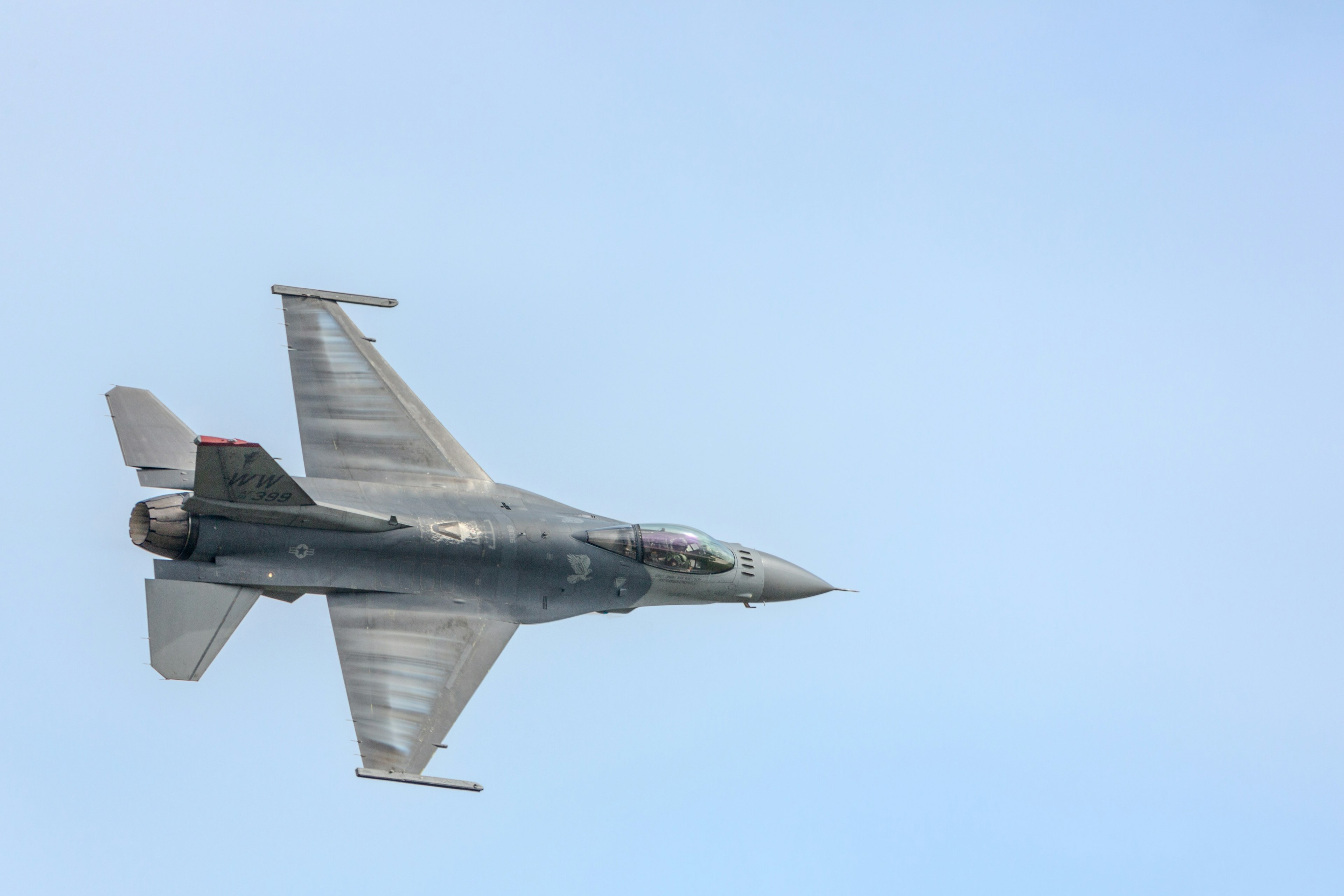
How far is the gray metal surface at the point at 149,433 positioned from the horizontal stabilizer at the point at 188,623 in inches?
88.8

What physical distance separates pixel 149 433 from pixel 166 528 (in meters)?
2.67

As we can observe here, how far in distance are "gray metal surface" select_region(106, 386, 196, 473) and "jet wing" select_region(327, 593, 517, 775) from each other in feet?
14.3

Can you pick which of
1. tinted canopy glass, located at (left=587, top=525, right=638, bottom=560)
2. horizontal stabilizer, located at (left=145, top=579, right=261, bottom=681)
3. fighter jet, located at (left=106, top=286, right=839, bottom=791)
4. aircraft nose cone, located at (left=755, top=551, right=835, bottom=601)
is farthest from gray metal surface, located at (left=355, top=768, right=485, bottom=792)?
aircraft nose cone, located at (left=755, top=551, right=835, bottom=601)

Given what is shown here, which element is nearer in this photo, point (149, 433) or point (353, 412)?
point (149, 433)

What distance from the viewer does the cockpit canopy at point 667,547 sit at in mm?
32469

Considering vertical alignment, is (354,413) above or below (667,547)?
above

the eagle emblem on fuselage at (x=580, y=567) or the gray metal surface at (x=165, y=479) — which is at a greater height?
the gray metal surface at (x=165, y=479)

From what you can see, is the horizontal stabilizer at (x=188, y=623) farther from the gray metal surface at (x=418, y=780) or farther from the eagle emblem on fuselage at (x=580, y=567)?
the eagle emblem on fuselage at (x=580, y=567)

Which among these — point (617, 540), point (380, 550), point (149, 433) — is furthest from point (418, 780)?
point (149, 433)

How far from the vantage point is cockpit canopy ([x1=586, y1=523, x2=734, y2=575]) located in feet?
107

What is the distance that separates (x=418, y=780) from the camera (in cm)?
A: 2870

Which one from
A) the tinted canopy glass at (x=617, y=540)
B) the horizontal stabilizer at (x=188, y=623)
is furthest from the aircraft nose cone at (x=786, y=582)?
the horizontal stabilizer at (x=188, y=623)

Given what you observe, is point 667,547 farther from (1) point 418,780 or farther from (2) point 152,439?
(2) point 152,439

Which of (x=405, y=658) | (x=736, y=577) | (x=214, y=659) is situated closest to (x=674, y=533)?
(x=736, y=577)
